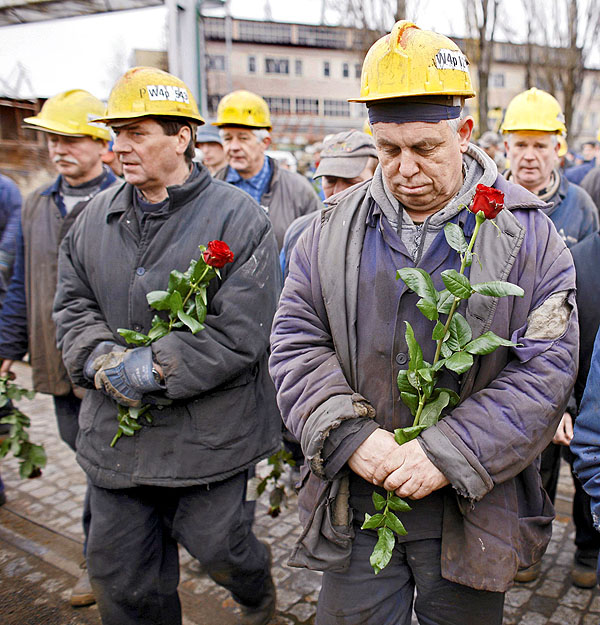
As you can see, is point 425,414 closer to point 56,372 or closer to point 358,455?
point 358,455

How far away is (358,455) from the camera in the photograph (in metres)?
1.96

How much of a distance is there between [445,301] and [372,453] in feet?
1.63

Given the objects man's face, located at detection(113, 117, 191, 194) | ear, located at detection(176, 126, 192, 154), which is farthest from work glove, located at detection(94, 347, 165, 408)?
ear, located at detection(176, 126, 192, 154)

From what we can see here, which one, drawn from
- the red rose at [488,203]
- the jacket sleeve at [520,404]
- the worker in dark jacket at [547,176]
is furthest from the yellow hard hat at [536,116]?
the red rose at [488,203]

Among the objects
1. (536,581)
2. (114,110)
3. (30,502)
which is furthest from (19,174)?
(536,581)

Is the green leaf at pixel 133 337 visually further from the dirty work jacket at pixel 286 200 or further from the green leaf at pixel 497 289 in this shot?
the dirty work jacket at pixel 286 200

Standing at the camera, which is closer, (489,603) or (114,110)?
(489,603)

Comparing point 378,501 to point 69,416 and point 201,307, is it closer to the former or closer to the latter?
point 201,307

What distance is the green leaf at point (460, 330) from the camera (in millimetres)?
1896

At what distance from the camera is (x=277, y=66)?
52.8 meters

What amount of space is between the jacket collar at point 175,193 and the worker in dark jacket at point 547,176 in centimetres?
194

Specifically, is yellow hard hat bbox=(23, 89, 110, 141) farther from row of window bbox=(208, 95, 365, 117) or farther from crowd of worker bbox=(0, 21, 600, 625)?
row of window bbox=(208, 95, 365, 117)

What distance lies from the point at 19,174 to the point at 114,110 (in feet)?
40.7

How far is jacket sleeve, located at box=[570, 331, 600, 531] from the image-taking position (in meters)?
1.79
